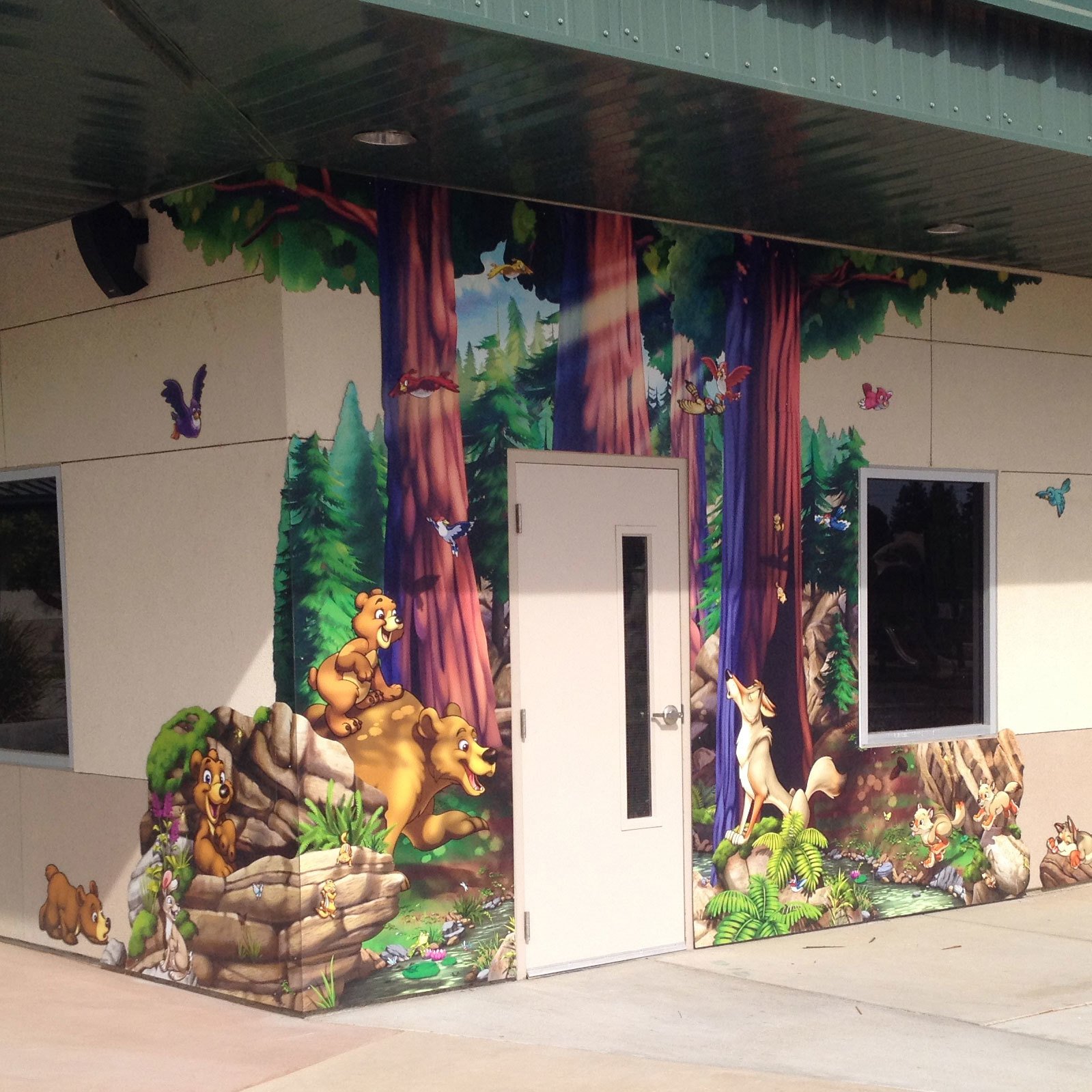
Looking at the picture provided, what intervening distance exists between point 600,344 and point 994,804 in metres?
3.88

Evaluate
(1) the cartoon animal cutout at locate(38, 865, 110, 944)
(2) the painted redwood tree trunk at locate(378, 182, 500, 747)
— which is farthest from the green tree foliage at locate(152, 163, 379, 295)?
(1) the cartoon animal cutout at locate(38, 865, 110, 944)

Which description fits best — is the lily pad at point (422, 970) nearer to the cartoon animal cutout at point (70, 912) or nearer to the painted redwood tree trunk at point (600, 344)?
the cartoon animal cutout at point (70, 912)

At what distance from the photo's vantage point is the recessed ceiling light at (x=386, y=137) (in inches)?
253

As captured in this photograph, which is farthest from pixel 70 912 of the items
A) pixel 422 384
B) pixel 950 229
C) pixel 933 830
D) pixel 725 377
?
pixel 950 229

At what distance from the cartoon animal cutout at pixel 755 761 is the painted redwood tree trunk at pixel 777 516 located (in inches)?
3.3

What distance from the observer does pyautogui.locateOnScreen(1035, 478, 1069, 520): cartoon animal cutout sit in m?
9.91

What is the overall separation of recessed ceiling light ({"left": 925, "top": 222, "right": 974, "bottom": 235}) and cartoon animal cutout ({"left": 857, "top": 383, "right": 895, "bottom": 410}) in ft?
3.06

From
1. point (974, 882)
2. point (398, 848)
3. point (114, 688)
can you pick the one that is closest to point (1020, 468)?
point (974, 882)

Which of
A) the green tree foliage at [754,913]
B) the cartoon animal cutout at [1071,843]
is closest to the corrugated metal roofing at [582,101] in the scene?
the green tree foliage at [754,913]

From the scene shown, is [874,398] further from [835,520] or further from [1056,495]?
[1056,495]

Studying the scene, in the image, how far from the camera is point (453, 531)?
7.27m

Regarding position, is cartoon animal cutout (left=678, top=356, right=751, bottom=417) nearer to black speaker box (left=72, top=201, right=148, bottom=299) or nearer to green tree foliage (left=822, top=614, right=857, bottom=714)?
green tree foliage (left=822, top=614, right=857, bottom=714)

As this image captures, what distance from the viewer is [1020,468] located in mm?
9781

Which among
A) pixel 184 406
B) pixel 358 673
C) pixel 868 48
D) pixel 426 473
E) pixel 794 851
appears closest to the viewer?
pixel 868 48
